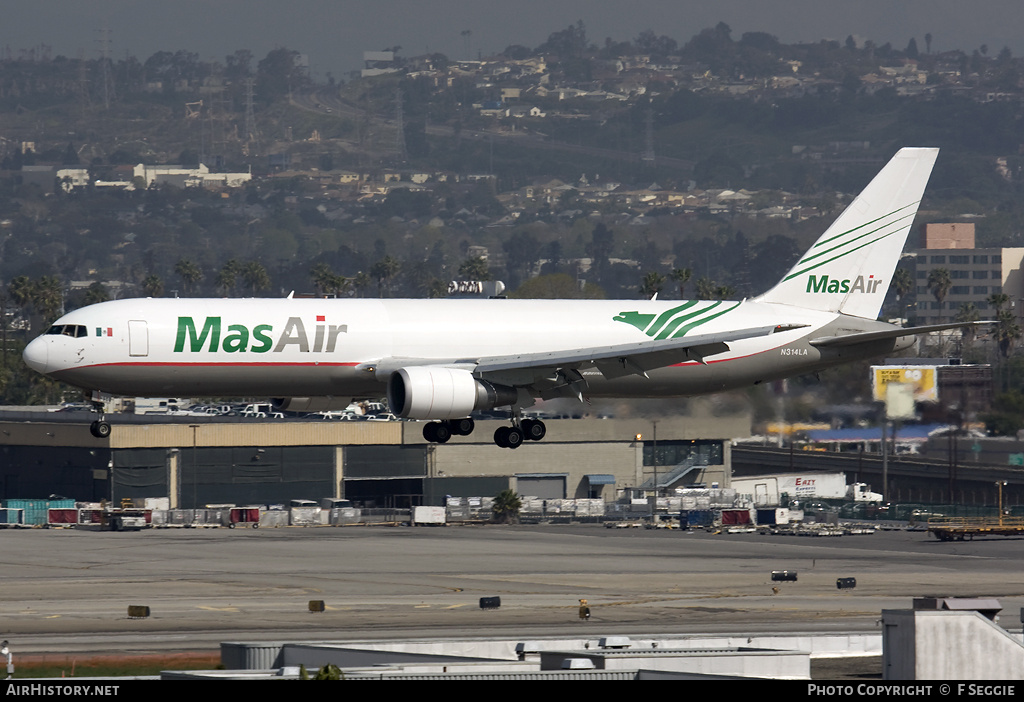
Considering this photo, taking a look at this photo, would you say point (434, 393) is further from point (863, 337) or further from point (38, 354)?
point (863, 337)

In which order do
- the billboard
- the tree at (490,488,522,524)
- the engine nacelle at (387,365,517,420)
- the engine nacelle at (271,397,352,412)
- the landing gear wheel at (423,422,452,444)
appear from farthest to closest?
1. the tree at (490,488,522,524)
2. the billboard
3. the landing gear wheel at (423,422,452,444)
4. the engine nacelle at (271,397,352,412)
5. the engine nacelle at (387,365,517,420)

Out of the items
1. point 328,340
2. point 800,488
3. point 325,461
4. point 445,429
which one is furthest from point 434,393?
point 800,488

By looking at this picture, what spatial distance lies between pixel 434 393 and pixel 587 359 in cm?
563

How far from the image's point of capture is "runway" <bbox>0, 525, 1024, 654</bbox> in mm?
62906

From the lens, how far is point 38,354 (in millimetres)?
54281

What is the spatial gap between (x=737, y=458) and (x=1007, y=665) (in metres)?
118

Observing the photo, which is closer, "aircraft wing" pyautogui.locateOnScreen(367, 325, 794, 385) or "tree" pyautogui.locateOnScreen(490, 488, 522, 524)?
"aircraft wing" pyautogui.locateOnScreen(367, 325, 794, 385)

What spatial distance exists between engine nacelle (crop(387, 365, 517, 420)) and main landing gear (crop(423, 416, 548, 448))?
2645 mm

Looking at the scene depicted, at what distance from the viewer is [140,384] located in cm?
5425

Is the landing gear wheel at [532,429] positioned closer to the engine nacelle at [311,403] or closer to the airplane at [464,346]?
the airplane at [464,346]

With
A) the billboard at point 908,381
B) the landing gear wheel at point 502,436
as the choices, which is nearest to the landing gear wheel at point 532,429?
the landing gear wheel at point 502,436

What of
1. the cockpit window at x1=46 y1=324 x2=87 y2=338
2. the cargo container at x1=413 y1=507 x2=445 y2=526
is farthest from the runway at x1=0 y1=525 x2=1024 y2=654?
the cockpit window at x1=46 y1=324 x2=87 y2=338

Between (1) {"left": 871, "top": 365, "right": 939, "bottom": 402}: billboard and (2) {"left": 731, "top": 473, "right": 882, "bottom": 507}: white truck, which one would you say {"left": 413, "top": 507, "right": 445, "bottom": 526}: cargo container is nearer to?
(2) {"left": 731, "top": 473, "right": 882, "bottom": 507}: white truck
